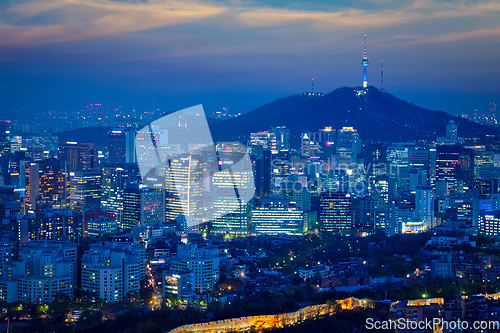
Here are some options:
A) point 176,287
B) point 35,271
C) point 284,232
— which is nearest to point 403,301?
point 176,287

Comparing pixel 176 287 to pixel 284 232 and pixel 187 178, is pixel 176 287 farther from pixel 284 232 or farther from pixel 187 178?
pixel 187 178

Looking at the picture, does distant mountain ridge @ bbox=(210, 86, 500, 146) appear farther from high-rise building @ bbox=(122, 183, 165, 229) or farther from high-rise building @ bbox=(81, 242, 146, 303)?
high-rise building @ bbox=(81, 242, 146, 303)

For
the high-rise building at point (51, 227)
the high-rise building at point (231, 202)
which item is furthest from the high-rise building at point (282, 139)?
the high-rise building at point (51, 227)

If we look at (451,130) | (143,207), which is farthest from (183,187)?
(451,130)

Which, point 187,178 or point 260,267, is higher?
point 187,178

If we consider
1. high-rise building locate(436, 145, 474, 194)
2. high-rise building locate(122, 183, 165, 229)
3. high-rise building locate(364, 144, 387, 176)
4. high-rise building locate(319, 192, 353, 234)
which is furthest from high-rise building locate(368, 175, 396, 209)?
high-rise building locate(122, 183, 165, 229)
